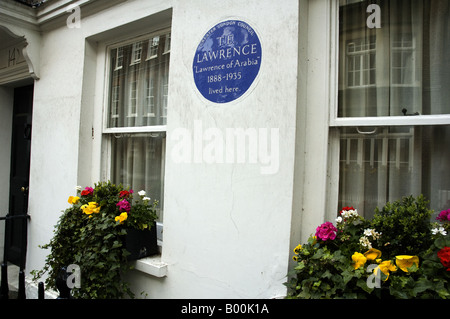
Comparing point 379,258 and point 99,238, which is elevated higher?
point 379,258

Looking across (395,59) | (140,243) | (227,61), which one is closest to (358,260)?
(395,59)

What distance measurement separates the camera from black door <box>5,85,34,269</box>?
475 centimetres

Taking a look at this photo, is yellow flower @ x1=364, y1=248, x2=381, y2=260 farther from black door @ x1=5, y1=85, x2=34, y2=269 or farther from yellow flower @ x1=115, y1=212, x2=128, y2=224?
black door @ x1=5, y1=85, x2=34, y2=269

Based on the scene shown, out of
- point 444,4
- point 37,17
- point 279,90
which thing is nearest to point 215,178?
point 279,90

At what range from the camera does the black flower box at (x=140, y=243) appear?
9.30 feet

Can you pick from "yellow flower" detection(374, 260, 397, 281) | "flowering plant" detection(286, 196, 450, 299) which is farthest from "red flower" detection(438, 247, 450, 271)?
"yellow flower" detection(374, 260, 397, 281)

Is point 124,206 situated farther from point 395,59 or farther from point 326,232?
point 395,59

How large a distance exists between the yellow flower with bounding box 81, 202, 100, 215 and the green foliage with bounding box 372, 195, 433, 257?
7.58 feet

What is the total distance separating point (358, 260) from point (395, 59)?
1.33 meters

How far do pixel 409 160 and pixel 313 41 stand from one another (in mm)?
1049

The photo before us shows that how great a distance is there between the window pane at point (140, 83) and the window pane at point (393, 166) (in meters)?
1.87

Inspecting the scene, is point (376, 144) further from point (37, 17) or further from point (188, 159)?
point (37, 17)

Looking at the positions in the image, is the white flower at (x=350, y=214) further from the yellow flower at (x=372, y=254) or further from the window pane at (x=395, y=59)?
the window pane at (x=395, y=59)

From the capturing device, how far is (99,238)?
2.78m
